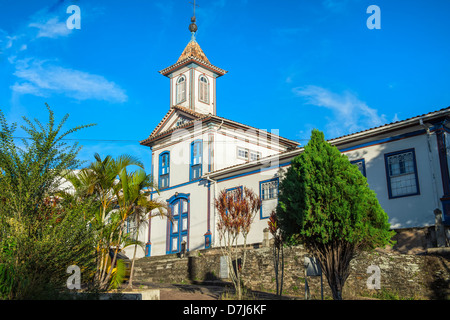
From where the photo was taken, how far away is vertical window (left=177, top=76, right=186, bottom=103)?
27661mm

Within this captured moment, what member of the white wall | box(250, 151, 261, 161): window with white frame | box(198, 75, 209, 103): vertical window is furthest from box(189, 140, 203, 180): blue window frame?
the white wall

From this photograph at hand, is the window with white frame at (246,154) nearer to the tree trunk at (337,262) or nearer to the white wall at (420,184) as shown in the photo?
the white wall at (420,184)

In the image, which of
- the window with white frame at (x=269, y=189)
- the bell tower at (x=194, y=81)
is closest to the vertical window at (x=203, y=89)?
the bell tower at (x=194, y=81)

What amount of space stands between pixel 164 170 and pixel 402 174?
14.2 m

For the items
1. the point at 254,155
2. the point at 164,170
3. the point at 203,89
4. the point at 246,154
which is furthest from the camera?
the point at 203,89

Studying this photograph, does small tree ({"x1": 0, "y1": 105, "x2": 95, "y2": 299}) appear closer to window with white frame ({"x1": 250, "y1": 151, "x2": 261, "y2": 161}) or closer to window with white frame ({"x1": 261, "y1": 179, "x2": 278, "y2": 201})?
window with white frame ({"x1": 261, "y1": 179, "x2": 278, "y2": 201})

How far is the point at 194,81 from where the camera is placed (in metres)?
27.4

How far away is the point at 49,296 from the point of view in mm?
7609

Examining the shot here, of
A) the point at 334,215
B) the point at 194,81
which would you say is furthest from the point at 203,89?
the point at 334,215

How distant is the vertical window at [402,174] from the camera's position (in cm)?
1555

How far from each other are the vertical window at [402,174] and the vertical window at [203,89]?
45.6 ft

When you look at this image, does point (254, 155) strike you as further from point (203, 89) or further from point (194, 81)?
point (194, 81)

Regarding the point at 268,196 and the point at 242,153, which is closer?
the point at 268,196

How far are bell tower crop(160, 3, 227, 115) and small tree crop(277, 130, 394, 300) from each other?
17.6 m
